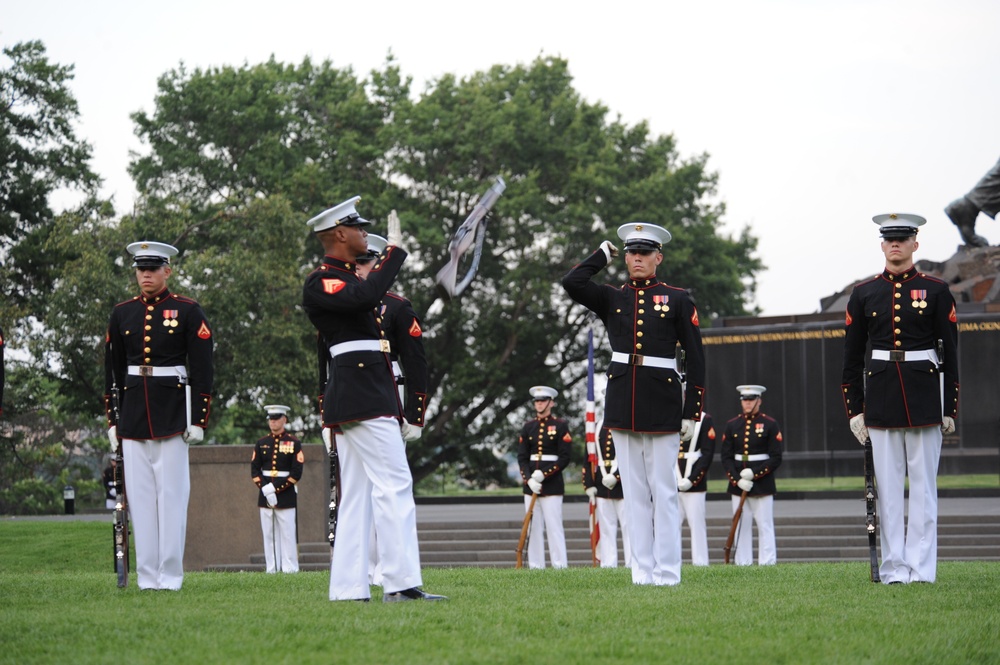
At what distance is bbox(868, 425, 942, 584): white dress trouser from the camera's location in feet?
29.4

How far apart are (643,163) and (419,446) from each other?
35.9ft

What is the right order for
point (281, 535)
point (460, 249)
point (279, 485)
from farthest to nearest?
1. point (281, 535)
2. point (279, 485)
3. point (460, 249)

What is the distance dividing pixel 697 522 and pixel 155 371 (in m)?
9.88

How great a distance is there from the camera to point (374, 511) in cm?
793

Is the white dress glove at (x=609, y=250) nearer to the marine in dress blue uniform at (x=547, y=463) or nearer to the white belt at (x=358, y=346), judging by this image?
the white belt at (x=358, y=346)

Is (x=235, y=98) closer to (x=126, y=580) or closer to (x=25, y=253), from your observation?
(x=25, y=253)

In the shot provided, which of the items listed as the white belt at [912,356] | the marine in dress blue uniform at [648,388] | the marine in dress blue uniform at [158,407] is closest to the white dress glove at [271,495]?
the marine in dress blue uniform at [158,407]

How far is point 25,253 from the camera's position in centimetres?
3406

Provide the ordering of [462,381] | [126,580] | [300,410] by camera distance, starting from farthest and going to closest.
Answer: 1. [462,381]
2. [300,410]
3. [126,580]

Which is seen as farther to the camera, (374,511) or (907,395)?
(907,395)

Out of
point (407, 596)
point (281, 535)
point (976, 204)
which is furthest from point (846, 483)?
point (407, 596)

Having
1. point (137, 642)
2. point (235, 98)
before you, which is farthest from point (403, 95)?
point (137, 642)

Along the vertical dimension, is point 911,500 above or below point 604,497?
above

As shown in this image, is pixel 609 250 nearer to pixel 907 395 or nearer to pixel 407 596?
pixel 907 395
